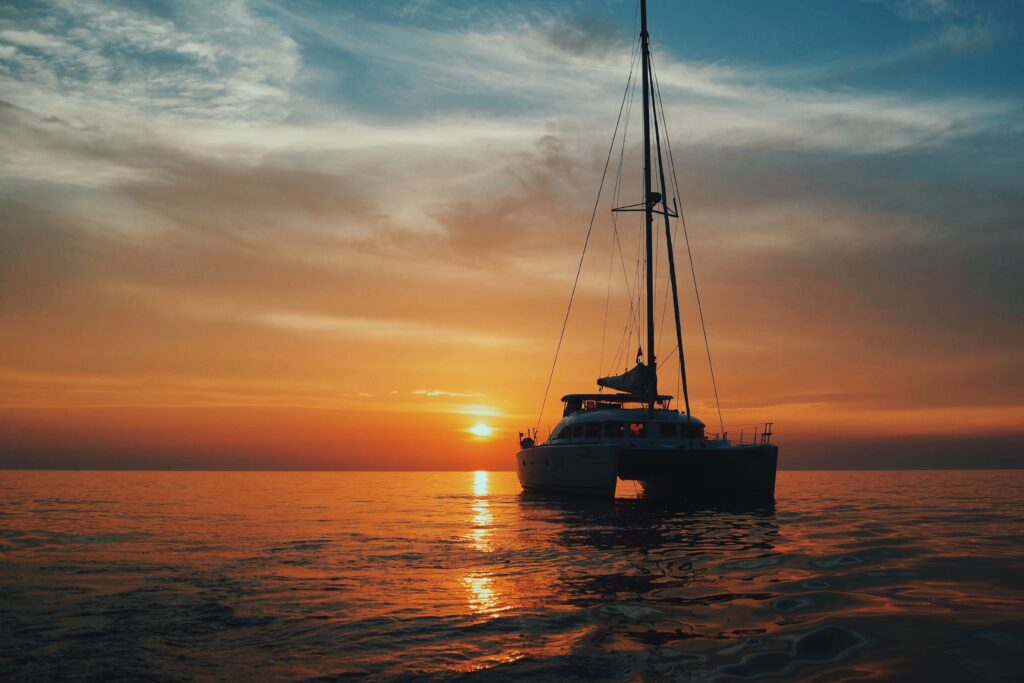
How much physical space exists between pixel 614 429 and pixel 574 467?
2.61 meters

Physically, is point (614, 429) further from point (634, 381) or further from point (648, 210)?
point (648, 210)

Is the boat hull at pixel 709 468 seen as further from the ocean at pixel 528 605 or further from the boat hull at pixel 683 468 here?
the ocean at pixel 528 605

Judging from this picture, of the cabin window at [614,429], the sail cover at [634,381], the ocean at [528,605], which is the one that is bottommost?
the ocean at [528,605]

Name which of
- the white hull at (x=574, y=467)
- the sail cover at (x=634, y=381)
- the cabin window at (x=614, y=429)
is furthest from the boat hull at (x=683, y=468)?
the sail cover at (x=634, y=381)

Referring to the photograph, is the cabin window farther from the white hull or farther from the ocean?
the ocean

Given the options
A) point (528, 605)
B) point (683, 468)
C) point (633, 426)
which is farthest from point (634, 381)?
point (528, 605)

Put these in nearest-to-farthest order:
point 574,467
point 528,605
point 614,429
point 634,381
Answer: point 528,605
point 574,467
point 614,429
point 634,381

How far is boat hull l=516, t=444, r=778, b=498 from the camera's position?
92.5ft

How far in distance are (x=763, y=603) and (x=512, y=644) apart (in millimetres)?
3791

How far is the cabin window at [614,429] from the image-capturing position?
32.8m

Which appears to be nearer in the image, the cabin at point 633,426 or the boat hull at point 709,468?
the boat hull at point 709,468

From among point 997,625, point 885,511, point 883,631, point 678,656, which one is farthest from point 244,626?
point 885,511

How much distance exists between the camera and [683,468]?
2864cm

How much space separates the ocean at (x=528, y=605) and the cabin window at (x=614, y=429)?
43.2 feet
